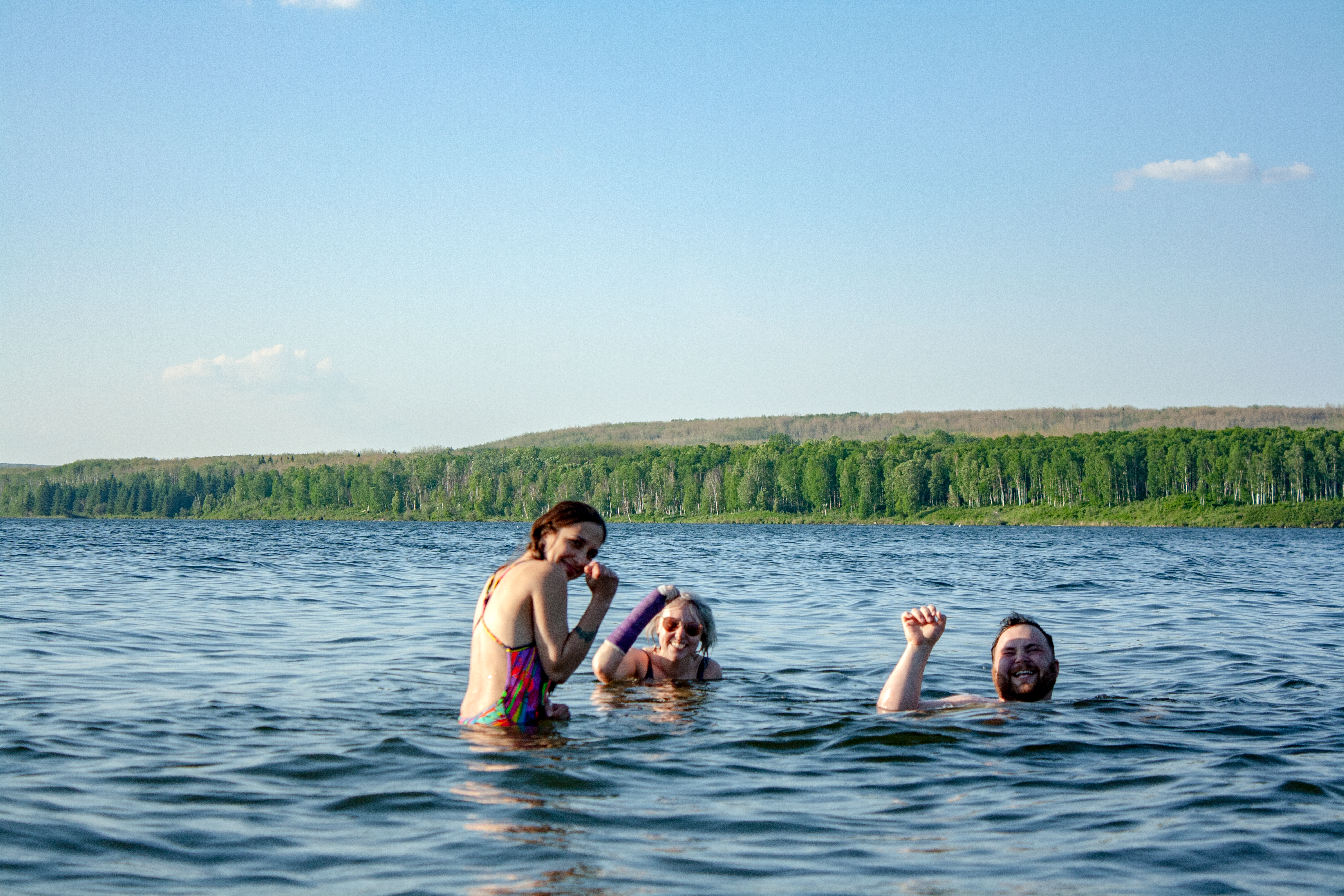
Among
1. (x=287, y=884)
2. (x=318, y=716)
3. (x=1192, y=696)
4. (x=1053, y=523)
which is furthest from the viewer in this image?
(x=1053, y=523)

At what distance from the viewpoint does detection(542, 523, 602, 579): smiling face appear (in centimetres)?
735

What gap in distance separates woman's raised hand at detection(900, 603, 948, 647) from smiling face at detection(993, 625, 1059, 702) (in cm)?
192

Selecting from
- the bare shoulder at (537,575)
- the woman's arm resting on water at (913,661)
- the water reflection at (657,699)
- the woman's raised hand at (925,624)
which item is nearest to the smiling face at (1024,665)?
the woman's arm resting on water at (913,661)

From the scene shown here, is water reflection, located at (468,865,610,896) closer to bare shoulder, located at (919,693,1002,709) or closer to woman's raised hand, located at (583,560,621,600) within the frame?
woman's raised hand, located at (583,560,621,600)

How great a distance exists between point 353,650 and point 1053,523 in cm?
12670

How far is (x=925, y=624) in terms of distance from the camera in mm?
7875

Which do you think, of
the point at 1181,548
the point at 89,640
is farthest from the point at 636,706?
the point at 1181,548

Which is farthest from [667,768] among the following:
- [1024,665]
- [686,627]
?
[1024,665]

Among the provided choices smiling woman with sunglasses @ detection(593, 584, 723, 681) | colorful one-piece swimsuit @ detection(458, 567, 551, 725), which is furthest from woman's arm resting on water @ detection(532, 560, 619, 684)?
smiling woman with sunglasses @ detection(593, 584, 723, 681)

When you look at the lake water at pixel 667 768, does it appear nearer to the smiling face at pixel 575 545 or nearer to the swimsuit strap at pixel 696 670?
the swimsuit strap at pixel 696 670

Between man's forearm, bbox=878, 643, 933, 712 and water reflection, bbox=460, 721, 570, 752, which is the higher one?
man's forearm, bbox=878, 643, 933, 712

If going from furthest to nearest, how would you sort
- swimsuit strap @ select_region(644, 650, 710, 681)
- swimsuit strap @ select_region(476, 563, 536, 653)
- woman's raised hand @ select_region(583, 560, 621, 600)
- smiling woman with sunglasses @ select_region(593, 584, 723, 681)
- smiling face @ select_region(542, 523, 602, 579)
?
swimsuit strap @ select_region(644, 650, 710, 681) < smiling woman with sunglasses @ select_region(593, 584, 723, 681) < swimsuit strap @ select_region(476, 563, 536, 653) < smiling face @ select_region(542, 523, 602, 579) < woman's raised hand @ select_region(583, 560, 621, 600)

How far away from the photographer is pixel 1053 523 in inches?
5153

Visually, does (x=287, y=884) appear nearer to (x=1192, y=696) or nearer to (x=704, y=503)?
(x=1192, y=696)
